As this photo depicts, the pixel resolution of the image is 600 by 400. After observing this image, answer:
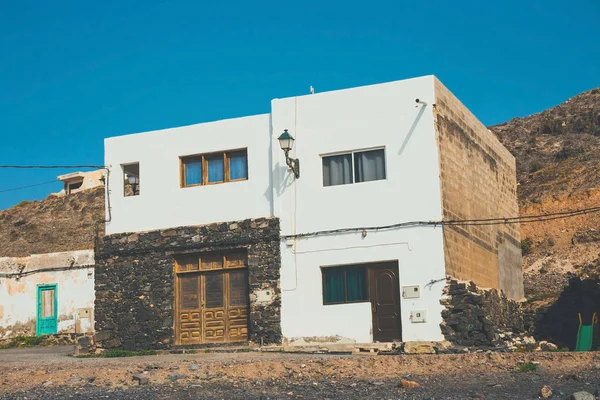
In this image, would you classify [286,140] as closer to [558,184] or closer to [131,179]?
[131,179]

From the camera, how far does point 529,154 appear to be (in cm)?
5425

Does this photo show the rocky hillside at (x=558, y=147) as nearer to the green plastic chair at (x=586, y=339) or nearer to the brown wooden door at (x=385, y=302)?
the green plastic chair at (x=586, y=339)

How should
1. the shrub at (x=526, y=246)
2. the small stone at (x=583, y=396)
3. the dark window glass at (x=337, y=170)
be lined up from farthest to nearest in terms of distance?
1. the shrub at (x=526, y=246)
2. the dark window glass at (x=337, y=170)
3. the small stone at (x=583, y=396)

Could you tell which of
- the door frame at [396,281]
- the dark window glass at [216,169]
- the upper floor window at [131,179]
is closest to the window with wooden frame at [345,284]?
the door frame at [396,281]

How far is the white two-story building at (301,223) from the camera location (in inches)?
885

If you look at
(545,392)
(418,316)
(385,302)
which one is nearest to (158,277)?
(385,302)

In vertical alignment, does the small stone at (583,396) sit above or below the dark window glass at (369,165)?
below

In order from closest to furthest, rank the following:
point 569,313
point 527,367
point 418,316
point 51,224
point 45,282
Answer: point 527,367
point 418,316
point 569,313
point 45,282
point 51,224

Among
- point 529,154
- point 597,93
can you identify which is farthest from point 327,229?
point 597,93

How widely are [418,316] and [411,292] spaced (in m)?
0.60

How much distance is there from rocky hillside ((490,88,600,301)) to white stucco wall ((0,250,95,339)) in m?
15.1

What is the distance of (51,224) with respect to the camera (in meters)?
57.9

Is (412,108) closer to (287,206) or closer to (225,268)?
(287,206)

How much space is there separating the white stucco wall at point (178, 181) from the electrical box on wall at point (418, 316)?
4.77m
